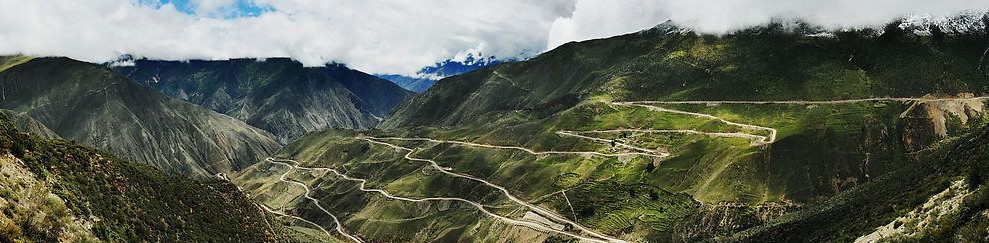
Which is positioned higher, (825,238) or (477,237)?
(825,238)

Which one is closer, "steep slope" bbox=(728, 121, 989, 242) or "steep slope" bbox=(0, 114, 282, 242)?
"steep slope" bbox=(0, 114, 282, 242)

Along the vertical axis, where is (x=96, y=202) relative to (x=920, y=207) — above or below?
above

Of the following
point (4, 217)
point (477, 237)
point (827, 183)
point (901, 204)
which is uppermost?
point (4, 217)

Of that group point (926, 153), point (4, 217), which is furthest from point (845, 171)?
point (4, 217)

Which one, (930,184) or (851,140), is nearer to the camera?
(930,184)

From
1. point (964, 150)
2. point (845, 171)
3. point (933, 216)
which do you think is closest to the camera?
point (933, 216)

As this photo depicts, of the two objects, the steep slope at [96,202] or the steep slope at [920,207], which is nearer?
the steep slope at [96,202]

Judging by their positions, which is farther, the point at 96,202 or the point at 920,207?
the point at 920,207

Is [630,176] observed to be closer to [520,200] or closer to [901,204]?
[520,200]
